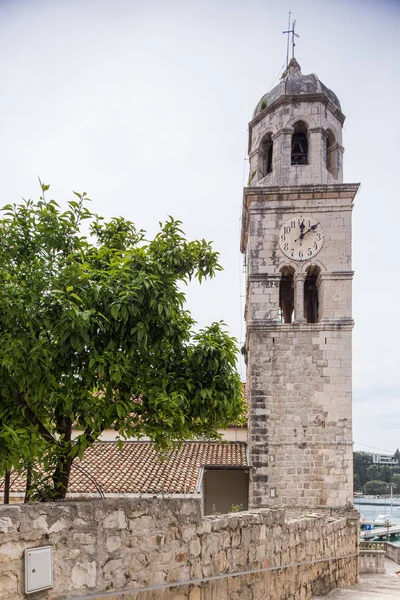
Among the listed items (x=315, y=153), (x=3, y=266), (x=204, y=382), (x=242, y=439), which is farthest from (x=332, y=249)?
(x=3, y=266)

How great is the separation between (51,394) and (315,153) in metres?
15.1

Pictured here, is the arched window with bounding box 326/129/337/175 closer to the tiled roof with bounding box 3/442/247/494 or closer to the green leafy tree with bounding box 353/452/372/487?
the tiled roof with bounding box 3/442/247/494

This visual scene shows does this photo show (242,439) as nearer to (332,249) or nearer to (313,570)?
(332,249)

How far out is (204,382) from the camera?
6.39 m

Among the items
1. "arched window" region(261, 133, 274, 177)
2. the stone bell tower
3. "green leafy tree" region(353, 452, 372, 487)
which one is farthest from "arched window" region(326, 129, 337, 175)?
"green leafy tree" region(353, 452, 372, 487)

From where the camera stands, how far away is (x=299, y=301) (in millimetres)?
18000

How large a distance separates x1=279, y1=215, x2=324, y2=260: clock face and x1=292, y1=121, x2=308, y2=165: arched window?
233cm

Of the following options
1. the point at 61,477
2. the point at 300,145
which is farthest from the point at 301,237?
the point at 61,477

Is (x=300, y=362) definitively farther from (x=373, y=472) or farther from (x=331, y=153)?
(x=373, y=472)

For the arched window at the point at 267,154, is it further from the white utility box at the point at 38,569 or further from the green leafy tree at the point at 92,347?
the white utility box at the point at 38,569

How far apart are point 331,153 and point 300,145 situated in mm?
1086

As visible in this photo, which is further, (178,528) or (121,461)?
(121,461)

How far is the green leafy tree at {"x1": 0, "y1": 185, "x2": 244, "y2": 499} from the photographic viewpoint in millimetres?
4988

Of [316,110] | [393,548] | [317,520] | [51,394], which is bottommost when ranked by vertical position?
[393,548]
